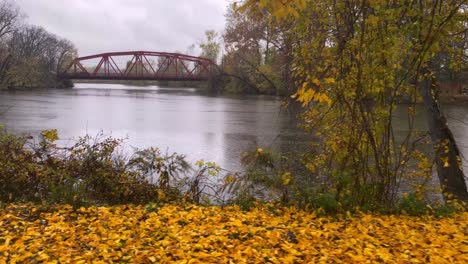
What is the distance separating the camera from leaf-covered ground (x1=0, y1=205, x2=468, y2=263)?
12.1 ft

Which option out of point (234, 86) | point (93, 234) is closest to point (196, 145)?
point (93, 234)

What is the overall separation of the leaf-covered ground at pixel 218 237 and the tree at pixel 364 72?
724 millimetres

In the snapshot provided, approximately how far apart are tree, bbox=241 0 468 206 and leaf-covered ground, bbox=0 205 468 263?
724 millimetres

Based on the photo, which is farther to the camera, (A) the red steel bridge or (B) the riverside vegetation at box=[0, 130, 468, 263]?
(A) the red steel bridge

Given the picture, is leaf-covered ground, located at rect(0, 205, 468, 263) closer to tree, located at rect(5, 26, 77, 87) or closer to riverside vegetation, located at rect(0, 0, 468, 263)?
riverside vegetation, located at rect(0, 0, 468, 263)

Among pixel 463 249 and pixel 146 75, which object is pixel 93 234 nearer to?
pixel 463 249

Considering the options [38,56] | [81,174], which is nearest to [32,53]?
[38,56]

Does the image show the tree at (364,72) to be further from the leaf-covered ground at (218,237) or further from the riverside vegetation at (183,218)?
the leaf-covered ground at (218,237)

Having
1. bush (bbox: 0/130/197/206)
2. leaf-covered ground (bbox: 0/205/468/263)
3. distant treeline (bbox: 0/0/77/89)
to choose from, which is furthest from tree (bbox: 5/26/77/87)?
leaf-covered ground (bbox: 0/205/468/263)

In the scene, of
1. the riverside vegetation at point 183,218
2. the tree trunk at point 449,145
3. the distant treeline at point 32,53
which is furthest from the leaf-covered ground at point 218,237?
the distant treeline at point 32,53

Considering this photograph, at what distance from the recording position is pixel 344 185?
5617 mm

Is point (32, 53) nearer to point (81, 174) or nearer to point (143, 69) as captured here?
point (143, 69)

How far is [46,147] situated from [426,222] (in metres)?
5.61

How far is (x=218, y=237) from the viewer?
415 cm
